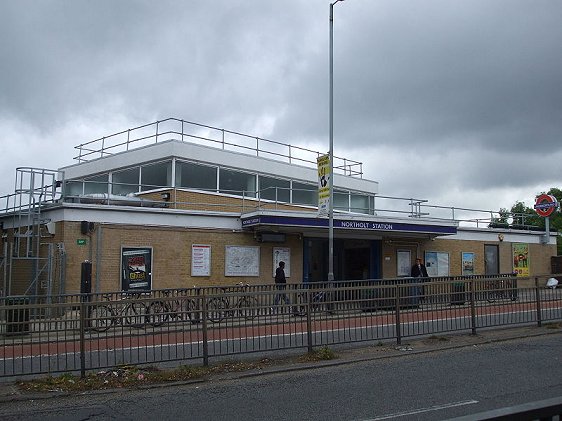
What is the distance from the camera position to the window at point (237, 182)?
24.8 m

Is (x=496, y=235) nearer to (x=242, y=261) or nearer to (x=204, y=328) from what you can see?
(x=242, y=261)

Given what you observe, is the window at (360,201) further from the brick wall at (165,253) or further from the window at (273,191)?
the brick wall at (165,253)

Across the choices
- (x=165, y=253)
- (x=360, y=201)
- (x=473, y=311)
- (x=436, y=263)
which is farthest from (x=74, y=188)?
(x=473, y=311)

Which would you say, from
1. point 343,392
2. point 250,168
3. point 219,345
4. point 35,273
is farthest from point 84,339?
point 250,168

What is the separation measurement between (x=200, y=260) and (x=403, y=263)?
32.7ft

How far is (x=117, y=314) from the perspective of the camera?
961 centimetres

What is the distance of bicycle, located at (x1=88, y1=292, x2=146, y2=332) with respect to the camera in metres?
9.36

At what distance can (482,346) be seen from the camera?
11.6m

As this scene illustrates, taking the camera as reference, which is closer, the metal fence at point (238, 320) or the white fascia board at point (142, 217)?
the metal fence at point (238, 320)

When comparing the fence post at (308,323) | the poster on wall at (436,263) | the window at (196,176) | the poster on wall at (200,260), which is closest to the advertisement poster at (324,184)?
the poster on wall at (200,260)

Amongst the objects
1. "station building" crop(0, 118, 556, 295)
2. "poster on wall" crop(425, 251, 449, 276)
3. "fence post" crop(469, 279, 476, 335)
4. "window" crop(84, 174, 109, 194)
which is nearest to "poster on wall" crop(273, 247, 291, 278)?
"station building" crop(0, 118, 556, 295)

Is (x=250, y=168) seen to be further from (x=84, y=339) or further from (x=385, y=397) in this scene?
(x=385, y=397)

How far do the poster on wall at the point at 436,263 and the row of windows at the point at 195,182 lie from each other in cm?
409

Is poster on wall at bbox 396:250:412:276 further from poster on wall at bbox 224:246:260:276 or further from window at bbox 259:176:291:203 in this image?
poster on wall at bbox 224:246:260:276
